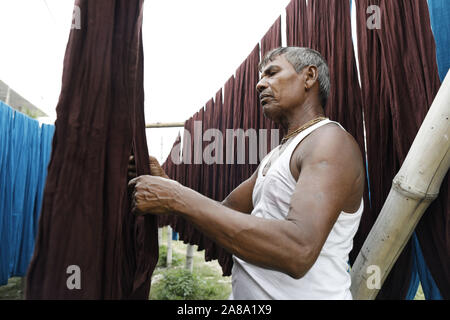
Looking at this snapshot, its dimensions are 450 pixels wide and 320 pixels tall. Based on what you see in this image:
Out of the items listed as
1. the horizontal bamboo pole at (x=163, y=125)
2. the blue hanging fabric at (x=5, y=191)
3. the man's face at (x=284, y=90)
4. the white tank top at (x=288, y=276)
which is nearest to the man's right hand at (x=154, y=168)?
the white tank top at (x=288, y=276)

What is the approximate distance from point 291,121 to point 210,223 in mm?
677

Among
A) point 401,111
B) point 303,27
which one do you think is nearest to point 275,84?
point 401,111

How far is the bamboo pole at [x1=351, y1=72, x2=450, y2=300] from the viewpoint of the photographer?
835 mm

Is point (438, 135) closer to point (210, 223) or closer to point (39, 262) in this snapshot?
point (210, 223)

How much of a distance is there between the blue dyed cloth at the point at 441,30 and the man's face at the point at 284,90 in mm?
607

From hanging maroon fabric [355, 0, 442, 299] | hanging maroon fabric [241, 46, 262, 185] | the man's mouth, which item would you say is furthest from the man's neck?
hanging maroon fabric [241, 46, 262, 185]

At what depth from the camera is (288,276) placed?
853mm

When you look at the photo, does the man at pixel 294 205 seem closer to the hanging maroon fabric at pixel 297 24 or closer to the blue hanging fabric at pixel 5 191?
the hanging maroon fabric at pixel 297 24

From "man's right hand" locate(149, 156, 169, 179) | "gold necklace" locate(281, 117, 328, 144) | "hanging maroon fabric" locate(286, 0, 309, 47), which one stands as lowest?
"man's right hand" locate(149, 156, 169, 179)

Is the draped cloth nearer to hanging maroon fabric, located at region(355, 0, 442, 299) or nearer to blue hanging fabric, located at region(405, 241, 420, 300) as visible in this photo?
hanging maroon fabric, located at region(355, 0, 442, 299)

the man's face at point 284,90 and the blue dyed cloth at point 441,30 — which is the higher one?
the blue dyed cloth at point 441,30

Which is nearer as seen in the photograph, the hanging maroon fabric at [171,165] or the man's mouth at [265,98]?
the man's mouth at [265,98]

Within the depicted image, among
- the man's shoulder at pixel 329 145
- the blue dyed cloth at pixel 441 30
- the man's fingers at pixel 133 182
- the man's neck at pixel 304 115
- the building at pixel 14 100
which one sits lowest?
the man's fingers at pixel 133 182

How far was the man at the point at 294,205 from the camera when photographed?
68 centimetres
